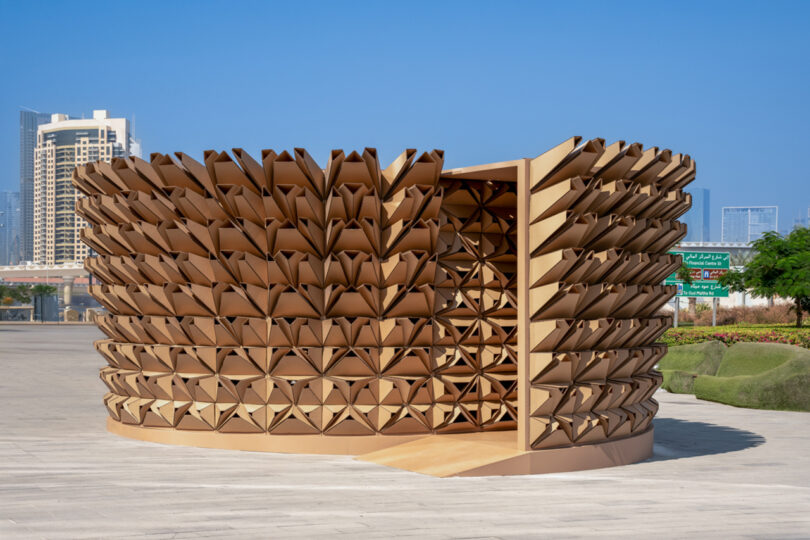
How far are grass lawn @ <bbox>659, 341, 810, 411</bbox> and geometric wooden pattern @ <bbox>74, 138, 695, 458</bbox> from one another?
862 centimetres

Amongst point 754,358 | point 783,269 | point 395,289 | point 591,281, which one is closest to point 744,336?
point 754,358

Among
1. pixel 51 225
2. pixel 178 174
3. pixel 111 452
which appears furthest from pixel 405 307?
pixel 51 225

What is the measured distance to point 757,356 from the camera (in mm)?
21219

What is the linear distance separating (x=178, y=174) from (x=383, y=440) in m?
4.43

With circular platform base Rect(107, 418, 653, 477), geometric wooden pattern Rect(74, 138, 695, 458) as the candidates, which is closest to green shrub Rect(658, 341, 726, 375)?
circular platform base Rect(107, 418, 653, 477)

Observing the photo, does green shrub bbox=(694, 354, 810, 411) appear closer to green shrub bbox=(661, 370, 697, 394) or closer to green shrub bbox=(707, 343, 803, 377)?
green shrub bbox=(707, 343, 803, 377)

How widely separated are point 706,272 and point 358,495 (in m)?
29.3

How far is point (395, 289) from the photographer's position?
1167 centimetres

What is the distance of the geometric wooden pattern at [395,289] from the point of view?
10.9m

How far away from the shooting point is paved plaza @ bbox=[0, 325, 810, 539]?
7.82 metres

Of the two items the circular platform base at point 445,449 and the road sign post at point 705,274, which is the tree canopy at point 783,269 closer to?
the road sign post at point 705,274

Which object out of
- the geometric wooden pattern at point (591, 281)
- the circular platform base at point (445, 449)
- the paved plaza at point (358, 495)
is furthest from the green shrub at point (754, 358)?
the geometric wooden pattern at point (591, 281)

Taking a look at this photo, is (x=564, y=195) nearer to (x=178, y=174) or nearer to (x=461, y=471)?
(x=461, y=471)

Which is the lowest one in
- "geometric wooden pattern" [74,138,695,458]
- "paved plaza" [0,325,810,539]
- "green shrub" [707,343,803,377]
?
"paved plaza" [0,325,810,539]
